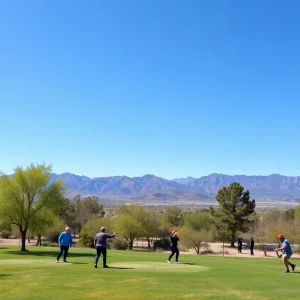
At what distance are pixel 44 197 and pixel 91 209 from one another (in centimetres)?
5737

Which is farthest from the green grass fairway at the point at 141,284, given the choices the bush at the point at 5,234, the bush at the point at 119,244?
the bush at the point at 5,234

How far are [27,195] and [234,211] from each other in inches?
1692

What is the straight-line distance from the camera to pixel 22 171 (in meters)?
40.6

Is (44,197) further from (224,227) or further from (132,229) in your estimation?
(224,227)

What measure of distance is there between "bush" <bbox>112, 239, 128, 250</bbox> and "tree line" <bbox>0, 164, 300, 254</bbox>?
0.30m

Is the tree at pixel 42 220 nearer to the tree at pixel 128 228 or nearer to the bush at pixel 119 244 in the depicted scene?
the bush at pixel 119 244

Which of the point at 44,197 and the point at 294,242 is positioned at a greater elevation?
the point at 44,197

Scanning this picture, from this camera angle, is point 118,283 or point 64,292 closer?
point 64,292

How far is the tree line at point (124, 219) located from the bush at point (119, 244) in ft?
1.00

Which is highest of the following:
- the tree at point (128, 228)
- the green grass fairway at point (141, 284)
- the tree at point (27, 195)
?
the tree at point (27, 195)

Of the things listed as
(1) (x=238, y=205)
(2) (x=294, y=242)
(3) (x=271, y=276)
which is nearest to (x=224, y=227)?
(1) (x=238, y=205)

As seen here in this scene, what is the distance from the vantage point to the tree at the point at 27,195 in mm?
39406

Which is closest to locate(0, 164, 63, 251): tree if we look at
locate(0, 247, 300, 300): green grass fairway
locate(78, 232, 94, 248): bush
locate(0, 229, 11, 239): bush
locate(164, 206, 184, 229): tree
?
locate(0, 247, 300, 300): green grass fairway

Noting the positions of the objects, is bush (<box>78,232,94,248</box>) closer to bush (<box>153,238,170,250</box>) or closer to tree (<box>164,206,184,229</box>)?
bush (<box>153,238,170,250</box>)
